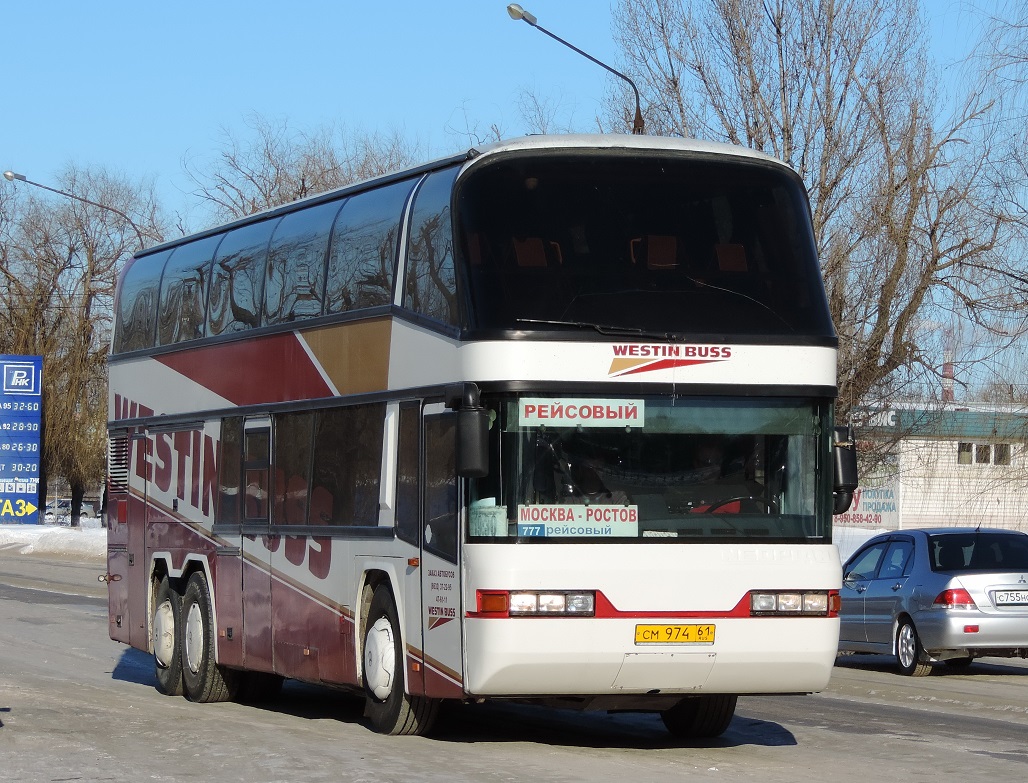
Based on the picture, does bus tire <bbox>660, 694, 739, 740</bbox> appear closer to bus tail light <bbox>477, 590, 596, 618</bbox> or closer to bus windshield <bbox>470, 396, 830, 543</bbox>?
bus windshield <bbox>470, 396, 830, 543</bbox>

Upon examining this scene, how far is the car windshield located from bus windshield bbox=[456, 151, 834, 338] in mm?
8148

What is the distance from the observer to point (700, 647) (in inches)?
423

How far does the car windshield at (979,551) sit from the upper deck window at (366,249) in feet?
28.0

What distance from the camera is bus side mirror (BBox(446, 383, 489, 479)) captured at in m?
10.3

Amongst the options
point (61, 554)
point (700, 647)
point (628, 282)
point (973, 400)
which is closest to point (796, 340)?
point (628, 282)

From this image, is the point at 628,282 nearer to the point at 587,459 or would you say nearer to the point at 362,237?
the point at 587,459

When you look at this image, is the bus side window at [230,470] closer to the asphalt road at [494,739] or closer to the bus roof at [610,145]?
the asphalt road at [494,739]

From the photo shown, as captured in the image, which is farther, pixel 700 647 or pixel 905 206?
pixel 905 206

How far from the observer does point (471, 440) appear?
10.4m

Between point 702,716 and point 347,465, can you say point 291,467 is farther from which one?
point 702,716

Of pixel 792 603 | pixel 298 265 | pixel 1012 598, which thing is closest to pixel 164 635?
pixel 298 265

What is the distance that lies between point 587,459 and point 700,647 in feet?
4.44

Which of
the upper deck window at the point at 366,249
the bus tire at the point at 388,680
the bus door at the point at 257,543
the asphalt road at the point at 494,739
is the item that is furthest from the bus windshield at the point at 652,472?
the bus door at the point at 257,543

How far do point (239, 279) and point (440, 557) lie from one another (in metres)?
4.77
